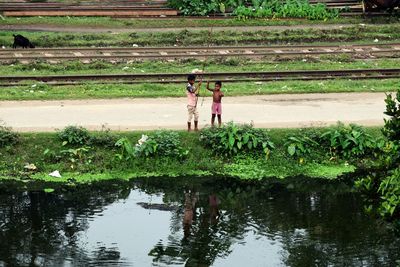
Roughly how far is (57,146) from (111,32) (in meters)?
14.9

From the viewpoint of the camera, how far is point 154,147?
23.6m

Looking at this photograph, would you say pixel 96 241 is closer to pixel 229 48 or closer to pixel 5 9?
pixel 229 48

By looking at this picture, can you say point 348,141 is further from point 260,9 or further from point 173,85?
point 260,9

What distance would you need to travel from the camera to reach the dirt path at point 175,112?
25.4m

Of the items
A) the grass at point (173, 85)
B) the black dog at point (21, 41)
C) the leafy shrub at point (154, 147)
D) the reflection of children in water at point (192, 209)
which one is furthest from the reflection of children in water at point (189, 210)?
the black dog at point (21, 41)

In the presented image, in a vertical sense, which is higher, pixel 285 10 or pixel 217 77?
pixel 285 10

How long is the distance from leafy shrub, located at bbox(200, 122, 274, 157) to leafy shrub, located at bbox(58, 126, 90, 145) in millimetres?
2928

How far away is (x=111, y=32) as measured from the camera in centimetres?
3812

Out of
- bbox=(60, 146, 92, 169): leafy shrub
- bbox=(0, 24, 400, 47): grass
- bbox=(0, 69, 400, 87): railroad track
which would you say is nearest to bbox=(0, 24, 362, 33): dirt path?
bbox=(0, 24, 400, 47): grass

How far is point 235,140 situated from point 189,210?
341 cm

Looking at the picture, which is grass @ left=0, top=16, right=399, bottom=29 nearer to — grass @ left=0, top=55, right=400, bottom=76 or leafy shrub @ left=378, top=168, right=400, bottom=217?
grass @ left=0, top=55, right=400, bottom=76

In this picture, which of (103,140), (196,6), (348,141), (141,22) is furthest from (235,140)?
(196,6)

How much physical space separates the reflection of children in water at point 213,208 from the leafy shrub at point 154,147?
84.2 inches

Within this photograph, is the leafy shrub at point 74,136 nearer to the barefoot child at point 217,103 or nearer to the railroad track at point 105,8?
the barefoot child at point 217,103
